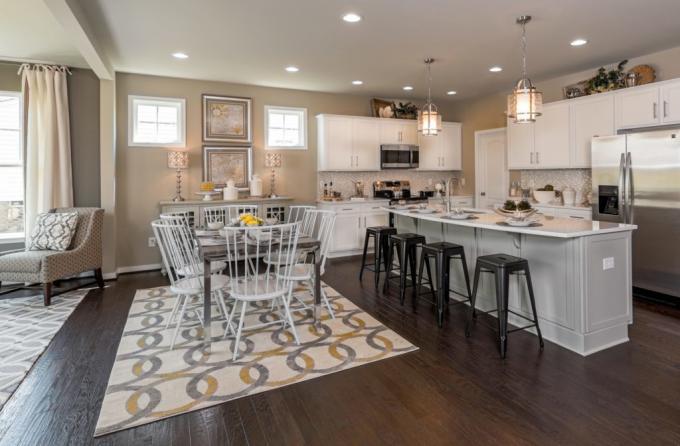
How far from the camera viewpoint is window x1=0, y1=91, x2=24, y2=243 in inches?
195

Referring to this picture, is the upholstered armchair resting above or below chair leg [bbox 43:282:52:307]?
above

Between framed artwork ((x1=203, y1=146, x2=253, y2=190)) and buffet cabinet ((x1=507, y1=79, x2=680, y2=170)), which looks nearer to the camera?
buffet cabinet ((x1=507, y1=79, x2=680, y2=170))

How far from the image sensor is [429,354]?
9.35 feet

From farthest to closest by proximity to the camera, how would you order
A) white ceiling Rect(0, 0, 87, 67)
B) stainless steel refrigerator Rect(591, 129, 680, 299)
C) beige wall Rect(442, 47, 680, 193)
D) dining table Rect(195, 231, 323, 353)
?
1. beige wall Rect(442, 47, 680, 193)
2. stainless steel refrigerator Rect(591, 129, 680, 299)
3. white ceiling Rect(0, 0, 87, 67)
4. dining table Rect(195, 231, 323, 353)

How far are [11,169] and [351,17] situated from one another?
188 inches

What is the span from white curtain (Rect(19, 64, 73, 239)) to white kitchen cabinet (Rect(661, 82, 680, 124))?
715 cm

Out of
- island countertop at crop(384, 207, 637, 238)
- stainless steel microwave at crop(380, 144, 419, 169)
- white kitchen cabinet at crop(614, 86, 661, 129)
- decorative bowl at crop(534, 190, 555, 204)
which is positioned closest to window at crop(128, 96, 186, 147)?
stainless steel microwave at crop(380, 144, 419, 169)

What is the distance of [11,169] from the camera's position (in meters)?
5.05

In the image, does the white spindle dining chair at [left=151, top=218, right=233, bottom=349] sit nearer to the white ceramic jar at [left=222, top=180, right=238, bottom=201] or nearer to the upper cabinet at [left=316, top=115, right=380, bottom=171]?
the white ceramic jar at [left=222, top=180, right=238, bottom=201]

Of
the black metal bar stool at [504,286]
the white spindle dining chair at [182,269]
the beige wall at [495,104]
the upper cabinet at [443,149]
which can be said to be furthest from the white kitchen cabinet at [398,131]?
the white spindle dining chair at [182,269]

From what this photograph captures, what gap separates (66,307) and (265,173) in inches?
129

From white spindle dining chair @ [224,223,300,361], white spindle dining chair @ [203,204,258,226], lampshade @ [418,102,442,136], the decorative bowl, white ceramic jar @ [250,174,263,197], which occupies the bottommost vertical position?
white spindle dining chair @ [224,223,300,361]

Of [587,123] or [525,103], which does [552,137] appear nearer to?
[587,123]

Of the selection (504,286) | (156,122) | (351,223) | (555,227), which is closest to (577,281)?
(555,227)
